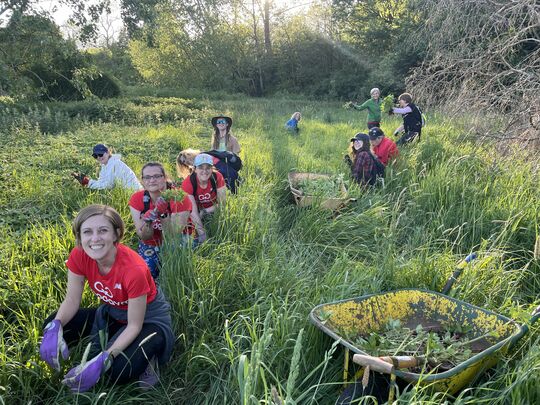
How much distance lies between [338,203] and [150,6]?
36.9ft

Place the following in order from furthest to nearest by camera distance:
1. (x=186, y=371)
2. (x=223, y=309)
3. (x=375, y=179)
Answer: (x=375, y=179)
(x=223, y=309)
(x=186, y=371)

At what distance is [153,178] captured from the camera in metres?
3.62

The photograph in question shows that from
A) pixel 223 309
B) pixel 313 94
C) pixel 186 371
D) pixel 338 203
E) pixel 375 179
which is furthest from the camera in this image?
pixel 313 94

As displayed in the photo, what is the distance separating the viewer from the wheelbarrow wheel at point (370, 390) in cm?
203

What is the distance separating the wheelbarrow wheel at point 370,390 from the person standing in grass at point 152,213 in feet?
6.26

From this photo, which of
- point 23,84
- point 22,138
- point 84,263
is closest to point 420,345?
point 84,263

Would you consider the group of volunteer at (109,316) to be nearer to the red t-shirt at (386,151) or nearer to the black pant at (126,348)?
the black pant at (126,348)

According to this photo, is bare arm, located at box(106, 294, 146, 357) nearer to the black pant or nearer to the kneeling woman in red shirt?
the black pant

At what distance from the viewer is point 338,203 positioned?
461 centimetres

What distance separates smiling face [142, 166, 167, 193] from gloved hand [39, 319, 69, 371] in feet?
5.11

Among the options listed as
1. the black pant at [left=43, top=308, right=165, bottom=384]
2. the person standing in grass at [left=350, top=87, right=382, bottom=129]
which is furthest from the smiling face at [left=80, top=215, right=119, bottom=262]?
the person standing in grass at [left=350, top=87, right=382, bottom=129]

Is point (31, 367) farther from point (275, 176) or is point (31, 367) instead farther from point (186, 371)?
point (275, 176)

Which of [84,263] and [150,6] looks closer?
[84,263]

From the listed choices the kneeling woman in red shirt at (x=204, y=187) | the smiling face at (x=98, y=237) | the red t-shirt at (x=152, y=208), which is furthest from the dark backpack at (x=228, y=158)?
the smiling face at (x=98, y=237)
